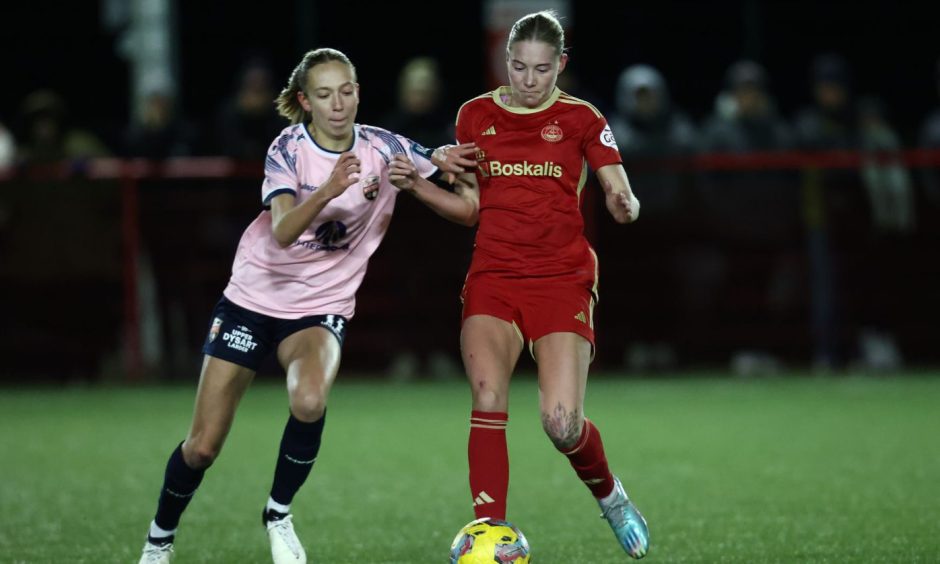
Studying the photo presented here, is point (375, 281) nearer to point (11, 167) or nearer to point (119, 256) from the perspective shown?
point (119, 256)

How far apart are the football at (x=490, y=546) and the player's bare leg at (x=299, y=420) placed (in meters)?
0.75

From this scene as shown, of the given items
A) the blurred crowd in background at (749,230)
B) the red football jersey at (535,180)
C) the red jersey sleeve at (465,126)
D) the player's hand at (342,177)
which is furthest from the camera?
the blurred crowd in background at (749,230)

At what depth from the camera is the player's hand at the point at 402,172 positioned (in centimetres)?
630

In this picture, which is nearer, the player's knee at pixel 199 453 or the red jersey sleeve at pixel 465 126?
the player's knee at pixel 199 453

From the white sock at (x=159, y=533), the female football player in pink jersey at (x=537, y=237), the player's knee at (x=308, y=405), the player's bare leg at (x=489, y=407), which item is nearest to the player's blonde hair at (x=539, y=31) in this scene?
the female football player in pink jersey at (x=537, y=237)

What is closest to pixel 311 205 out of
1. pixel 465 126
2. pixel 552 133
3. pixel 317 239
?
pixel 317 239

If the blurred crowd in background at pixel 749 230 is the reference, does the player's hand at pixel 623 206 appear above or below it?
above

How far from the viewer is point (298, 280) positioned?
655 centimetres

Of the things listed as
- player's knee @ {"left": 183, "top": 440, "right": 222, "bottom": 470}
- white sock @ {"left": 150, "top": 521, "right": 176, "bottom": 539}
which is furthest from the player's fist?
white sock @ {"left": 150, "top": 521, "right": 176, "bottom": 539}

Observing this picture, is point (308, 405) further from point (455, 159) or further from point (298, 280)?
point (455, 159)

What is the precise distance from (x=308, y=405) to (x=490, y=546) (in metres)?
0.94

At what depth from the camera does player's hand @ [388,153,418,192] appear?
6301mm

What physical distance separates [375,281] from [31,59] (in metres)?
9.09

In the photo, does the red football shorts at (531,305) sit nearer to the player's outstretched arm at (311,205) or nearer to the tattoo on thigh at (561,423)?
the tattoo on thigh at (561,423)
